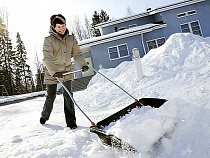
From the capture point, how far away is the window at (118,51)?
1600 centimetres

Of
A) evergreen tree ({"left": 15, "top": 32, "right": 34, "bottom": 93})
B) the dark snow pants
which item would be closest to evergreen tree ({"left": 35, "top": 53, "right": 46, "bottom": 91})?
evergreen tree ({"left": 15, "top": 32, "right": 34, "bottom": 93})

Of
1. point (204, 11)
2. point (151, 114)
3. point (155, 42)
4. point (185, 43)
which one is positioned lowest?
point (151, 114)

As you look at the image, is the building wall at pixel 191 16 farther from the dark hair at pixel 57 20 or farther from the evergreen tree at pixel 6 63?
the evergreen tree at pixel 6 63

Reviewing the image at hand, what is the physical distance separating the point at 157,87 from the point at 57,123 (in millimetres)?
2609

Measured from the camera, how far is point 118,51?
15977 mm

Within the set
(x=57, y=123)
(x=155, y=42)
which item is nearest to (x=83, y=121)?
(x=57, y=123)

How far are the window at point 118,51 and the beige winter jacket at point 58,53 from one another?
42.5 ft

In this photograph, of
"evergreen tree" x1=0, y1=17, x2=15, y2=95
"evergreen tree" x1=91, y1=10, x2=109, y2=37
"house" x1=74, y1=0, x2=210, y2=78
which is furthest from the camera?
→ "evergreen tree" x1=91, y1=10, x2=109, y2=37

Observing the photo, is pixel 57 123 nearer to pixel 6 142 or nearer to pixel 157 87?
pixel 6 142

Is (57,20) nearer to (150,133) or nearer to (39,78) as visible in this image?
(150,133)

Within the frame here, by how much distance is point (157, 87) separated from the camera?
4414mm

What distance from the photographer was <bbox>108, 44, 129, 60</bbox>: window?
52.5 ft

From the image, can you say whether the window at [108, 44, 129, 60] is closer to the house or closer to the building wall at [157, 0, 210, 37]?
the house

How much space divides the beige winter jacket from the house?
1169 centimetres
